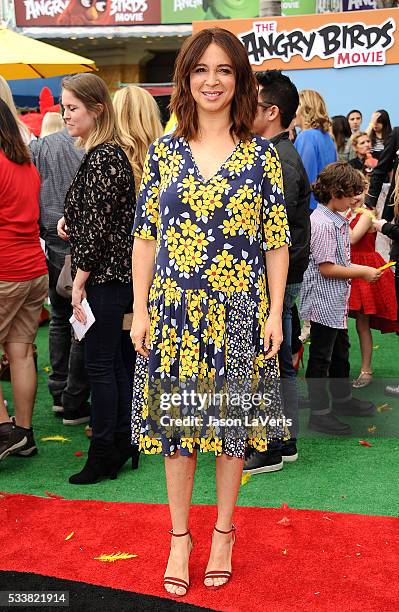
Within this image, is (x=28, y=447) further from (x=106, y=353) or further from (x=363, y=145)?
(x=363, y=145)

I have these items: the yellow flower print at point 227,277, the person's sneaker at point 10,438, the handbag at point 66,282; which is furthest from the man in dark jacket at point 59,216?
the yellow flower print at point 227,277

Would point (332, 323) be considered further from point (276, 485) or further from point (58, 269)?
point (58, 269)

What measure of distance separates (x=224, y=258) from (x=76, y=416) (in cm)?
256

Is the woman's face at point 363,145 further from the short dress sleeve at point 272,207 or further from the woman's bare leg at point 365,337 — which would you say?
the short dress sleeve at point 272,207

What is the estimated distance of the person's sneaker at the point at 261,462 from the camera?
4.21 meters

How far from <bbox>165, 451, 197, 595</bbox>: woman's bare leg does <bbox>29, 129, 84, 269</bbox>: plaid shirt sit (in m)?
2.41

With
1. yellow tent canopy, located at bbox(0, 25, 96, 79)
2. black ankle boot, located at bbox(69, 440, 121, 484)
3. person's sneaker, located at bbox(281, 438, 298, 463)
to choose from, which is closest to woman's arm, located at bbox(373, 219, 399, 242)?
person's sneaker, located at bbox(281, 438, 298, 463)

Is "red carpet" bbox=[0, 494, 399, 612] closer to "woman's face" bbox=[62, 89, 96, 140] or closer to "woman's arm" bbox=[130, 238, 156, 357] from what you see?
"woman's arm" bbox=[130, 238, 156, 357]

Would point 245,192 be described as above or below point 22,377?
above

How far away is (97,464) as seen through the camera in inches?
163

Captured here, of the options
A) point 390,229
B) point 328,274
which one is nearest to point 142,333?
point 328,274

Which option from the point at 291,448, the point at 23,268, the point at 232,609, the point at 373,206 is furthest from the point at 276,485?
the point at 373,206

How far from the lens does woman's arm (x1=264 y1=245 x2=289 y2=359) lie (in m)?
3.02

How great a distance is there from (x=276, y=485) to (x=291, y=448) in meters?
0.43
